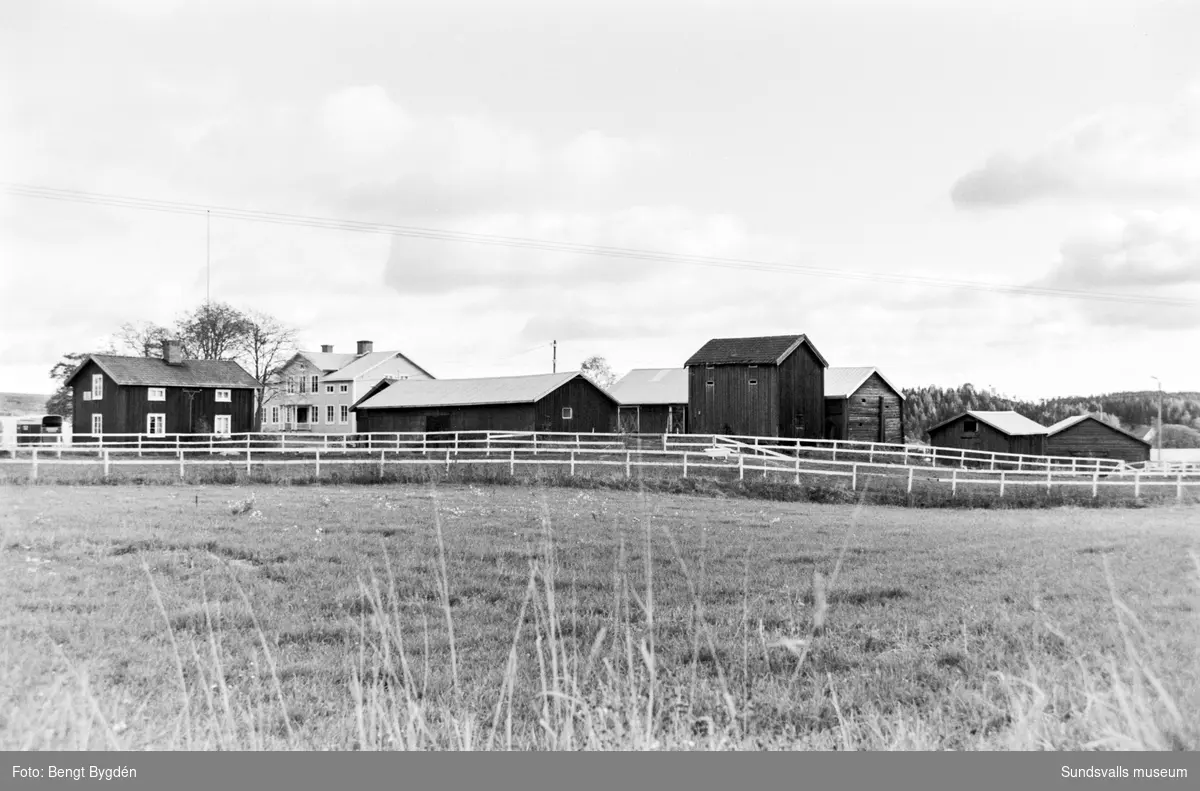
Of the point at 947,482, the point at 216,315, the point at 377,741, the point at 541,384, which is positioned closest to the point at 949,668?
the point at 377,741

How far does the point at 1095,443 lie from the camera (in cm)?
3819

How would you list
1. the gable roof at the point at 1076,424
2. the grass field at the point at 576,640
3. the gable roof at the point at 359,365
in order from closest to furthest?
the grass field at the point at 576,640
the gable roof at the point at 1076,424
the gable roof at the point at 359,365

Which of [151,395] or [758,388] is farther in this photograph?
[758,388]

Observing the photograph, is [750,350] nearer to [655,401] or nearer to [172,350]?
[655,401]

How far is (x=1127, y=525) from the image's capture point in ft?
41.9

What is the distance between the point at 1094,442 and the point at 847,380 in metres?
12.0

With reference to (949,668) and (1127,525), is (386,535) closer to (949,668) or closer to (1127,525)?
(949,668)

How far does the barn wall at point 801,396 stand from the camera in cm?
3497

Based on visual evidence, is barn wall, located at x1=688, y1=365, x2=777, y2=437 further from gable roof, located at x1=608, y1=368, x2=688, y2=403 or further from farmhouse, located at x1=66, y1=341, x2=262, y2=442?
farmhouse, located at x1=66, y1=341, x2=262, y2=442

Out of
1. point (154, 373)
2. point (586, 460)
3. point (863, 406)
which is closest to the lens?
point (154, 373)

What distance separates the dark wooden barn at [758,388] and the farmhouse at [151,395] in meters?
19.3

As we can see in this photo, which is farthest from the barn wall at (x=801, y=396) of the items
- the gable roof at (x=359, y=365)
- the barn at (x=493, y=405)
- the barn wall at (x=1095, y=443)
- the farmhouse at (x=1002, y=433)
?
the gable roof at (x=359, y=365)

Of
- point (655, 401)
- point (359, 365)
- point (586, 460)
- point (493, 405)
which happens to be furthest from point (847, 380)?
point (359, 365)

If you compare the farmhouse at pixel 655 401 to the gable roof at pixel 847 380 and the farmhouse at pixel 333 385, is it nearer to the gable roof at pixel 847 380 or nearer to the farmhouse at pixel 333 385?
the gable roof at pixel 847 380
